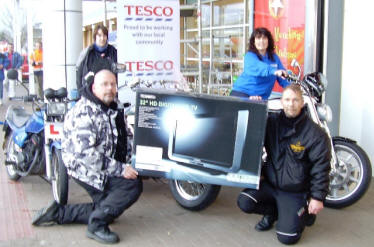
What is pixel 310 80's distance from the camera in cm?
512

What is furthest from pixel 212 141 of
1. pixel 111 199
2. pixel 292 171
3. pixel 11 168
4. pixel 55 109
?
pixel 11 168

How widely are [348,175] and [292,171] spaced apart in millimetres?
1022

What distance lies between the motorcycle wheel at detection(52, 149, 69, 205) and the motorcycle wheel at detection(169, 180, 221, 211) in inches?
42.5

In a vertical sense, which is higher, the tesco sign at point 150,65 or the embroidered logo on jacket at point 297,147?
the tesco sign at point 150,65

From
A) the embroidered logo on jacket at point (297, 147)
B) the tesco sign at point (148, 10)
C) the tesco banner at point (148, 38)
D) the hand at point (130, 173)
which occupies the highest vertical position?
the tesco sign at point (148, 10)

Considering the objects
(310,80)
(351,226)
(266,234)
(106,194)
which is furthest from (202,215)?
(310,80)

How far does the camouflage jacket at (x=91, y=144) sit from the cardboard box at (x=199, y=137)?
0.99 feet

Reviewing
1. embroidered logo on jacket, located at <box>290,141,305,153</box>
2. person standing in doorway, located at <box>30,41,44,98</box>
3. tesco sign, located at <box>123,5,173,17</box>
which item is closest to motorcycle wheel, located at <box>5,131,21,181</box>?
tesco sign, located at <box>123,5,173,17</box>

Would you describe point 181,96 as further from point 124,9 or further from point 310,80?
point 124,9

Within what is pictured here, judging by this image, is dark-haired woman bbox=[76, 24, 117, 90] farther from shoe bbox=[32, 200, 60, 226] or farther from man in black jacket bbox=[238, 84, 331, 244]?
man in black jacket bbox=[238, 84, 331, 244]

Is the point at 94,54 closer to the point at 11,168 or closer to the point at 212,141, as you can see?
the point at 11,168

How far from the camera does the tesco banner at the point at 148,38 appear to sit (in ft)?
20.3

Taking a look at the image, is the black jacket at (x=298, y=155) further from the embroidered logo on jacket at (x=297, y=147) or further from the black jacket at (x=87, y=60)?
the black jacket at (x=87, y=60)

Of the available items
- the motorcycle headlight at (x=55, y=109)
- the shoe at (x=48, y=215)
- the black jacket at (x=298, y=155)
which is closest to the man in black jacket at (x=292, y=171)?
the black jacket at (x=298, y=155)
